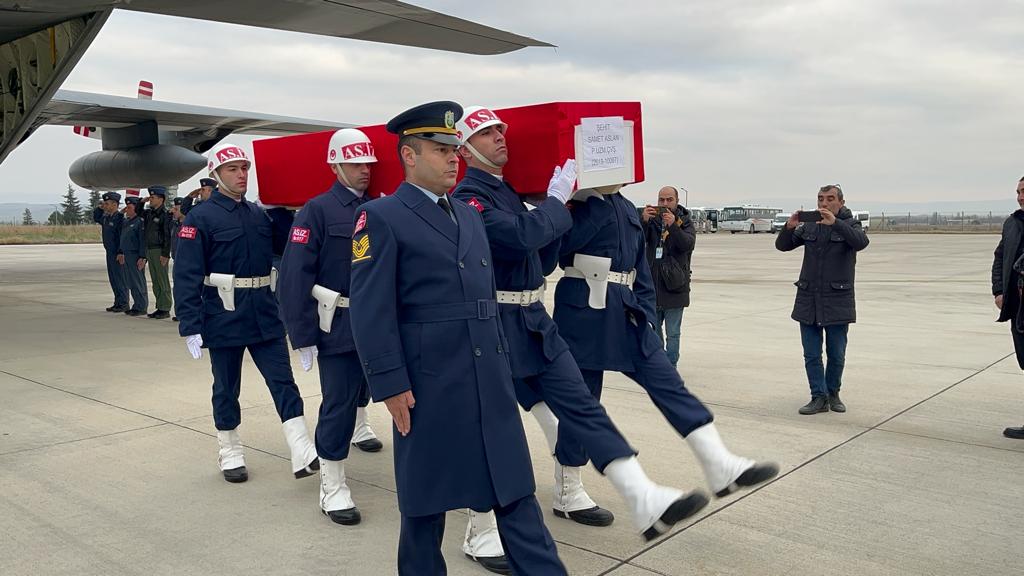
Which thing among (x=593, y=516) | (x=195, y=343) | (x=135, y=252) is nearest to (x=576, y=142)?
(x=593, y=516)

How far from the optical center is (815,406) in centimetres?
616

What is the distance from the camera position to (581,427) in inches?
130

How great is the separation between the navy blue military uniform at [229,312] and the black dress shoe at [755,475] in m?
2.45

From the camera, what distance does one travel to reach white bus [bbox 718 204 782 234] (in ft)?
211

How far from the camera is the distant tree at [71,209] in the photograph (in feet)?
279

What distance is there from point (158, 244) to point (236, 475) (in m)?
9.12

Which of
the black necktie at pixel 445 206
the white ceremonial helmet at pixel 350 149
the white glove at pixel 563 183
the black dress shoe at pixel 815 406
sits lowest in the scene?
the black dress shoe at pixel 815 406

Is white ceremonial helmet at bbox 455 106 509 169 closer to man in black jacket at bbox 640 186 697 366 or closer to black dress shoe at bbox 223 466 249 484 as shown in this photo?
black dress shoe at bbox 223 466 249 484

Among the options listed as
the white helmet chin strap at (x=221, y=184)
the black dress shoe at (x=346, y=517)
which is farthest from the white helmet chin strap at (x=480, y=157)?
the white helmet chin strap at (x=221, y=184)

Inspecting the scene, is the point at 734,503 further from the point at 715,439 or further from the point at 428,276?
the point at 428,276

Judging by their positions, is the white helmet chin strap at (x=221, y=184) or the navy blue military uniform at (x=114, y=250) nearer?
the white helmet chin strap at (x=221, y=184)

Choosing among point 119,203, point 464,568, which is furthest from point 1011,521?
point 119,203

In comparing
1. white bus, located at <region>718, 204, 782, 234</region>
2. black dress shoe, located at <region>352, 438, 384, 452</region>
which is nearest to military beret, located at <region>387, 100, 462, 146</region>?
black dress shoe, located at <region>352, 438, 384, 452</region>

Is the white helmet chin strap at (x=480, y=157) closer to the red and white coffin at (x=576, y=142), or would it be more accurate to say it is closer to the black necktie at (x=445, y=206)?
the red and white coffin at (x=576, y=142)
